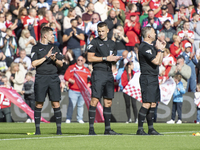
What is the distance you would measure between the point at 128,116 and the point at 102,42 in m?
7.08

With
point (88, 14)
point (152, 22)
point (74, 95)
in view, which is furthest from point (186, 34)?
point (74, 95)

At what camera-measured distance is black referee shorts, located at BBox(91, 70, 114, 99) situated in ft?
30.5

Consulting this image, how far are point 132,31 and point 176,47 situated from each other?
204cm

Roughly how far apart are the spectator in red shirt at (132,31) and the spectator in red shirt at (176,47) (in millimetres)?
1512

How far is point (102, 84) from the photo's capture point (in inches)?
367

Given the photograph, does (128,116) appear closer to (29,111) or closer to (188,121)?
(188,121)

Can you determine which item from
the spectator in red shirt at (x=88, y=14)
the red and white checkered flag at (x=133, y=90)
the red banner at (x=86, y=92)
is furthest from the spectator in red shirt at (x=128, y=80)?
the spectator in red shirt at (x=88, y=14)

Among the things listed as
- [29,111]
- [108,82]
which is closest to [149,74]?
[108,82]

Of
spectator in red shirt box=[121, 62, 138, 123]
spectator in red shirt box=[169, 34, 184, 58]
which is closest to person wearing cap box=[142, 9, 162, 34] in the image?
spectator in red shirt box=[169, 34, 184, 58]

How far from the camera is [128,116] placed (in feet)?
52.7

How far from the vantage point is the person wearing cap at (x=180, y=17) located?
65.7 ft

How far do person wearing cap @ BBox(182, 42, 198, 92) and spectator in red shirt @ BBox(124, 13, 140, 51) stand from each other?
87.5 inches

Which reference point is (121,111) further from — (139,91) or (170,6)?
(170,6)

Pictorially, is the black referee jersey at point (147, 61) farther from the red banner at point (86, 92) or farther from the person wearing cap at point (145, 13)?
the person wearing cap at point (145, 13)
